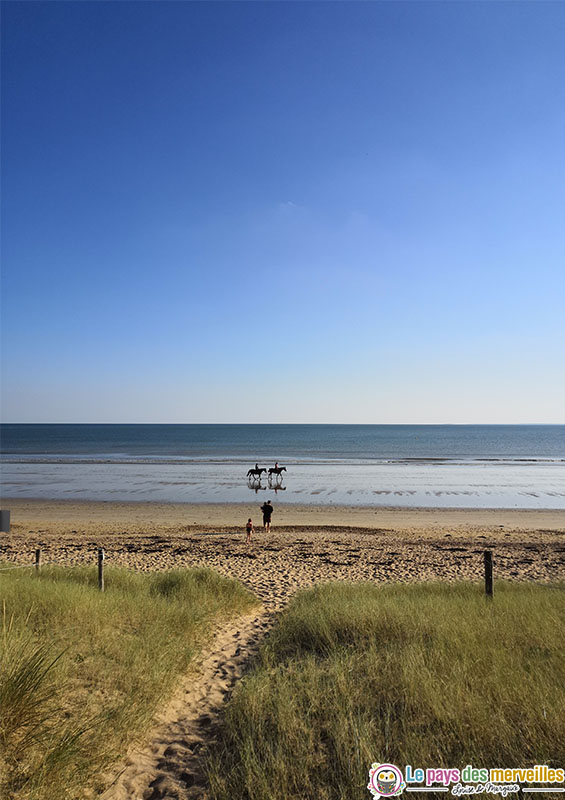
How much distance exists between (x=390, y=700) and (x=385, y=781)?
1235 mm

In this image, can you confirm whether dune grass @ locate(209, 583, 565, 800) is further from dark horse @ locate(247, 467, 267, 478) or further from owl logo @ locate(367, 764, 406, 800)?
dark horse @ locate(247, 467, 267, 478)

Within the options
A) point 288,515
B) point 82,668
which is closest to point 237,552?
point 288,515

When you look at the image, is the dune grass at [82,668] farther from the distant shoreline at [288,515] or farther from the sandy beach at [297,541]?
the distant shoreline at [288,515]

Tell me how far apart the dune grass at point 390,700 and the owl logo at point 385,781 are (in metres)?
0.08

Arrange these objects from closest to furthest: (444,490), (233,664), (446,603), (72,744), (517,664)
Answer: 1. (72,744)
2. (517,664)
3. (233,664)
4. (446,603)
5. (444,490)

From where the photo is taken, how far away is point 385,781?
440 cm

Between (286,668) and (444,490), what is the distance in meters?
33.1

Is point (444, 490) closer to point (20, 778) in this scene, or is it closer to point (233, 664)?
point (233, 664)

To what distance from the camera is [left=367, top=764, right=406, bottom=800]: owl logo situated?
4262mm

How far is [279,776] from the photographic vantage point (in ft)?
14.7

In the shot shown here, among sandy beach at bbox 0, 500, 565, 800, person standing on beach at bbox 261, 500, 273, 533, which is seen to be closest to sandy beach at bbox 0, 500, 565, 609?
sandy beach at bbox 0, 500, 565, 800

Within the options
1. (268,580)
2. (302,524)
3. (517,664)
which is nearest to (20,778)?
(517,664)

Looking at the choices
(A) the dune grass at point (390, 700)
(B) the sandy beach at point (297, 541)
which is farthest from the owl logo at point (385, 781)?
(B) the sandy beach at point (297, 541)

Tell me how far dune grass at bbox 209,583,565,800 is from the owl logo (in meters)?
0.08
